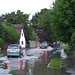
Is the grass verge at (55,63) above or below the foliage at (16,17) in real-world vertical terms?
below

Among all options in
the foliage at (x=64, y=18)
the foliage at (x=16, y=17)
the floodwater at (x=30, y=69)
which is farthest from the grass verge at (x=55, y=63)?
the foliage at (x=16, y=17)

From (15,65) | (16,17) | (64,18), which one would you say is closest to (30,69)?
(15,65)

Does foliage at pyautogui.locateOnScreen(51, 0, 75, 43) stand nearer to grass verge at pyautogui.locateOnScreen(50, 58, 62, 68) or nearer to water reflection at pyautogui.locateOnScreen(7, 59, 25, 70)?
grass verge at pyautogui.locateOnScreen(50, 58, 62, 68)

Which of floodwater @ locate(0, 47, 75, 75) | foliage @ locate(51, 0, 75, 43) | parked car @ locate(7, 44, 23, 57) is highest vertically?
foliage @ locate(51, 0, 75, 43)

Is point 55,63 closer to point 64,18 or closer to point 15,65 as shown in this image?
point 15,65

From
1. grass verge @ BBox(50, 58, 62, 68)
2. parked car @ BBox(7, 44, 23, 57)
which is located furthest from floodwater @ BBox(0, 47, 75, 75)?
parked car @ BBox(7, 44, 23, 57)

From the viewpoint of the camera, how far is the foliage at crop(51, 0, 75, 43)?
75.4 feet

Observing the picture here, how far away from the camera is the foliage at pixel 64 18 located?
2297 centimetres

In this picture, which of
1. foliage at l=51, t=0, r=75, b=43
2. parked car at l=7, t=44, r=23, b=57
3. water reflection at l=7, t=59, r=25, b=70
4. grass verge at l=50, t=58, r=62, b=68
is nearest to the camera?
water reflection at l=7, t=59, r=25, b=70

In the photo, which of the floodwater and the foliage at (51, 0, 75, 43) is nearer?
the floodwater

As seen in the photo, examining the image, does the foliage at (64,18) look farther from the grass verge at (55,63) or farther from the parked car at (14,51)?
the parked car at (14,51)

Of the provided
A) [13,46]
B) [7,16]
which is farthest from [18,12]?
[13,46]

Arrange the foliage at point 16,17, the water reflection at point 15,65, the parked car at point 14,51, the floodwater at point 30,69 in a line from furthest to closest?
the foliage at point 16,17
the parked car at point 14,51
the water reflection at point 15,65
the floodwater at point 30,69

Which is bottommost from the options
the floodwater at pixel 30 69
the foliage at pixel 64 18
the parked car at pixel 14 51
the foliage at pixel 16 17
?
the floodwater at pixel 30 69
